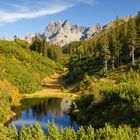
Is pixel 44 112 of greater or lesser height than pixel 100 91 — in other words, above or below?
below

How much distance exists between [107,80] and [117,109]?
45.8 meters

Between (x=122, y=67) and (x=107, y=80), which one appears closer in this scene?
(x=107, y=80)

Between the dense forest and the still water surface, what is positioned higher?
the dense forest

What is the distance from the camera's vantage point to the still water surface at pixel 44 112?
10900 centimetres

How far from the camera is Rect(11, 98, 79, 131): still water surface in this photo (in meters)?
109

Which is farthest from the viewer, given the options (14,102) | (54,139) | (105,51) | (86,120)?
(105,51)

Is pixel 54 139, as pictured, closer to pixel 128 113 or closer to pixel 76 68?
pixel 128 113

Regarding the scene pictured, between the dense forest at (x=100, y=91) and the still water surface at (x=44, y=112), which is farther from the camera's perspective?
the still water surface at (x=44, y=112)

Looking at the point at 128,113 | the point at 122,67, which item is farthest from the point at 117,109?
the point at 122,67

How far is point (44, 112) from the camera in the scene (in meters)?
127

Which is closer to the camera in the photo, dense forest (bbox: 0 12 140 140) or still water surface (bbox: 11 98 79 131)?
dense forest (bbox: 0 12 140 140)

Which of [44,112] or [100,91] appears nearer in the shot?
[100,91]

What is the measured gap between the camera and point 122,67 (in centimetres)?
15138

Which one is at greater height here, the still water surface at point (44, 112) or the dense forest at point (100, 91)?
the dense forest at point (100, 91)
